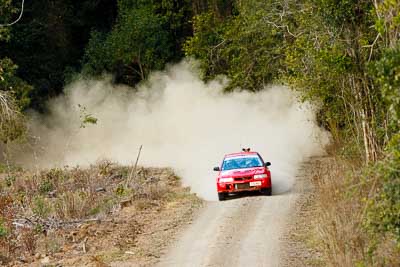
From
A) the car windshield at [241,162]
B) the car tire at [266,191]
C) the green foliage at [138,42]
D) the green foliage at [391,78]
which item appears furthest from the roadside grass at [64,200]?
the green foliage at [138,42]

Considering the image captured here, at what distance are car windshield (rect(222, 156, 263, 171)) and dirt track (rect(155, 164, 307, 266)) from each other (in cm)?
169

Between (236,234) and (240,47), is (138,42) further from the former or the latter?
(236,234)

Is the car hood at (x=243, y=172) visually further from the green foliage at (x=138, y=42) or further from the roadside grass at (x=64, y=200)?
the green foliage at (x=138, y=42)

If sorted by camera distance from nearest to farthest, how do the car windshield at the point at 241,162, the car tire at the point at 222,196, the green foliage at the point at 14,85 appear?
the car tire at the point at 222,196 → the car windshield at the point at 241,162 → the green foliage at the point at 14,85

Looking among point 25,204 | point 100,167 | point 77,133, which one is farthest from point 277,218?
point 77,133

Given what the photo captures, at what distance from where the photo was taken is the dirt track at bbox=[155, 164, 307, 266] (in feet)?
54.5

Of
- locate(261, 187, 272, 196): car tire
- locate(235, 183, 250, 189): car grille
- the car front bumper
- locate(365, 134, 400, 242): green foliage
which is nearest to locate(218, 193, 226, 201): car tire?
the car front bumper

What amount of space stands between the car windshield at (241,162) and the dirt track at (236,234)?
5.53ft

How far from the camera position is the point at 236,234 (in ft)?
62.5

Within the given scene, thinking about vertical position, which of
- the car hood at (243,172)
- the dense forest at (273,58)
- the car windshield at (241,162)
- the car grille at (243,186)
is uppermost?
the dense forest at (273,58)

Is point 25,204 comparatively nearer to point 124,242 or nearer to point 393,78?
point 124,242

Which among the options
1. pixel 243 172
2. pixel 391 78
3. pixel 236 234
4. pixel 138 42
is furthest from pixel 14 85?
pixel 391 78

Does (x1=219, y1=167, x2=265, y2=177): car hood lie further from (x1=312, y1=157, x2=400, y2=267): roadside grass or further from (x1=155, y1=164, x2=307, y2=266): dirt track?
(x1=312, y1=157, x2=400, y2=267): roadside grass

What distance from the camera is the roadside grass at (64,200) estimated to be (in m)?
20.0
